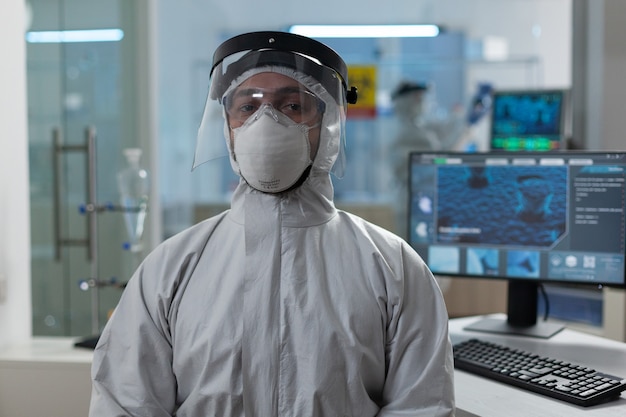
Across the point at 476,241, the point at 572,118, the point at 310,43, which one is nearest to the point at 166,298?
the point at 310,43

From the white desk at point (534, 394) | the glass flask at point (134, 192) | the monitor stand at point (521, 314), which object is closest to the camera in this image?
the white desk at point (534, 394)

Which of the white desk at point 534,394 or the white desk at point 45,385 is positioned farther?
the white desk at point 45,385

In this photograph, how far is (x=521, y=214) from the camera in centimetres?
181

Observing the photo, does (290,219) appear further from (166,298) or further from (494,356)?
(494,356)

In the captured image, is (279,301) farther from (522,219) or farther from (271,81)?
(522,219)

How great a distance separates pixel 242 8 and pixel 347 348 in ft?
16.3

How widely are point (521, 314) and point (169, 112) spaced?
3.66 m

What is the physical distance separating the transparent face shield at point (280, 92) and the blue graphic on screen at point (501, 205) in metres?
0.62

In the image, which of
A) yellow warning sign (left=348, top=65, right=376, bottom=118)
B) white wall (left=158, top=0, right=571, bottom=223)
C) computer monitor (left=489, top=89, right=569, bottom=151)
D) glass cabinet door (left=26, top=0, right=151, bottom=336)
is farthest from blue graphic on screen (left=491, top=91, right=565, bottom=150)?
glass cabinet door (left=26, top=0, right=151, bottom=336)

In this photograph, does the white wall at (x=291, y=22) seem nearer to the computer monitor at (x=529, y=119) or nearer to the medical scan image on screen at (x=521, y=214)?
the computer monitor at (x=529, y=119)

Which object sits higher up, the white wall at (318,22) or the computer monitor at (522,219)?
the white wall at (318,22)

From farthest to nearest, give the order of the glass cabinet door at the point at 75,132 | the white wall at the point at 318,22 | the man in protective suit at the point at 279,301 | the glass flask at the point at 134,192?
the white wall at the point at 318,22
the glass cabinet door at the point at 75,132
the glass flask at the point at 134,192
the man in protective suit at the point at 279,301

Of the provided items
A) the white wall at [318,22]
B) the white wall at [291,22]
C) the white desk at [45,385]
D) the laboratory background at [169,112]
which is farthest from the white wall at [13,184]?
the white wall at [318,22]

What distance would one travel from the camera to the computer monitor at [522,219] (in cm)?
174
